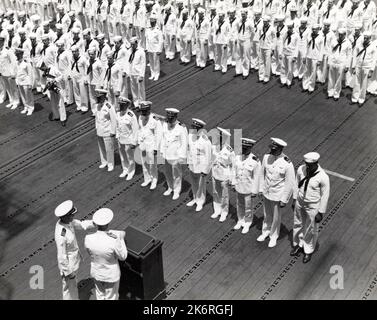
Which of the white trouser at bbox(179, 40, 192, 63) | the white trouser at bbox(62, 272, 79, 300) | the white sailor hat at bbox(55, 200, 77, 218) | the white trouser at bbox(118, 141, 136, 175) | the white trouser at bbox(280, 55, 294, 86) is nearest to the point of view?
the white sailor hat at bbox(55, 200, 77, 218)

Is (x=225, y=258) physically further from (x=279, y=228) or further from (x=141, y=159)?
(x=141, y=159)

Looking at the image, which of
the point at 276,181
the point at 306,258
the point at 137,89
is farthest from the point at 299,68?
the point at 306,258

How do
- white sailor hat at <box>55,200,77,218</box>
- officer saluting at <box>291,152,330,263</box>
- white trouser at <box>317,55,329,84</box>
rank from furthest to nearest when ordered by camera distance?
white trouser at <box>317,55,329,84</box>, officer saluting at <box>291,152,330,263</box>, white sailor hat at <box>55,200,77,218</box>

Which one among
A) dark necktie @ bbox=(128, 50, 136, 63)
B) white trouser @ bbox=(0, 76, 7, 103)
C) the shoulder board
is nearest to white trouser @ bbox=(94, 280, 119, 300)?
the shoulder board

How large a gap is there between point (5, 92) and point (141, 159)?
20.1 ft

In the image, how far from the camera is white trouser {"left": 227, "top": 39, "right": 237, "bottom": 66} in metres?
14.1

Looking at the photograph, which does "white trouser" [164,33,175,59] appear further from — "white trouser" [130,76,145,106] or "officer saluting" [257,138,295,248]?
"officer saluting" [257,138,295,248]

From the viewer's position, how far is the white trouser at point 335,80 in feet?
39.9

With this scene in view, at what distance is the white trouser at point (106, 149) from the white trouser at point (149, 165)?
2.97 ft

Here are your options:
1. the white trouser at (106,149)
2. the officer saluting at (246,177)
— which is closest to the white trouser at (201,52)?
the white trouser at (106,149)

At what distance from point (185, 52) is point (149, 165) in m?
6.58

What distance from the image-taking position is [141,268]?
6.30m

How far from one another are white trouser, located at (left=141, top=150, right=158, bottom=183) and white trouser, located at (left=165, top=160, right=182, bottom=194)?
1.11 ft

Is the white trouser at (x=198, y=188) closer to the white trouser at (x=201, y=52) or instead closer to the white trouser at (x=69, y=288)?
the white trouser at (x=69, y=288)
